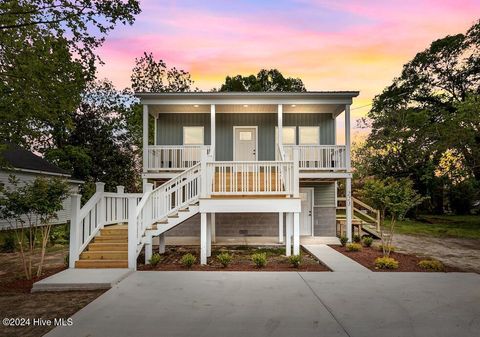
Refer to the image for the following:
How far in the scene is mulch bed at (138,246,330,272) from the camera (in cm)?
834

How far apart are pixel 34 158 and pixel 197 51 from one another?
36.9 ft

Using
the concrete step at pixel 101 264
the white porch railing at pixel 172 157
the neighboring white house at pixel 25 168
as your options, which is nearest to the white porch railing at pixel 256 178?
the concrete step at pixel 101 264

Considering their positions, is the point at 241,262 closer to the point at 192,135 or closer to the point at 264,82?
the point at 192,135

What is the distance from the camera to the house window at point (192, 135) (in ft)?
48.0

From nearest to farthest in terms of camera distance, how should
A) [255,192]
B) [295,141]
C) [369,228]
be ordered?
[255,192]
[295,141]
[369,228]

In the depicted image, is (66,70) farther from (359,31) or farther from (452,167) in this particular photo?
(452,167)

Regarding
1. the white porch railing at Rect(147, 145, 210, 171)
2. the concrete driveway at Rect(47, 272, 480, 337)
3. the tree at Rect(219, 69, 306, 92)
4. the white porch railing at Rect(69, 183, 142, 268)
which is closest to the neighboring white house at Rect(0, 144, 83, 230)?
the white porch railing at Rect(147, 145, 210, 171)

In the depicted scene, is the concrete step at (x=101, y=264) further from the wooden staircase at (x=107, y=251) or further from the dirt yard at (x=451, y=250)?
the dirt yard at (x=451, y=250)

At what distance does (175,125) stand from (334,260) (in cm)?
881

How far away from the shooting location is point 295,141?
14602 mm

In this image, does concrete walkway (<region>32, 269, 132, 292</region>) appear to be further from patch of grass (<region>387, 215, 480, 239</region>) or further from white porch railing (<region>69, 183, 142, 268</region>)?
patch of grass (<region>387, 215, 480, 239</region>)

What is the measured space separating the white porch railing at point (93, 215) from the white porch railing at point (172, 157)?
244 centimetres

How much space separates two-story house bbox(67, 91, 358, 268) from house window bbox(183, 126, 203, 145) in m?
0.04

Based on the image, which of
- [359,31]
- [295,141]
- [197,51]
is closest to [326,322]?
[295,141]
